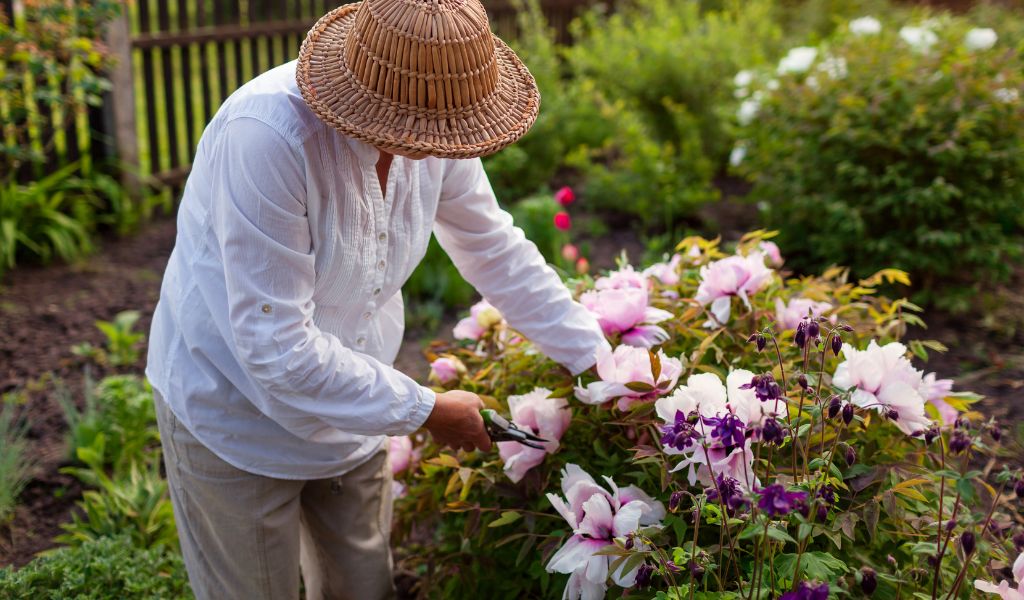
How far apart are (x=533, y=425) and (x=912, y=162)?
2.66m

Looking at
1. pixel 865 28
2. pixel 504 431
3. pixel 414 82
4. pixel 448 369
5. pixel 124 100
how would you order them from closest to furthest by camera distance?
pixel 414 82 → pixel 504 431 → pixel 448 369 → pixel 865 28 → pixel 124 100

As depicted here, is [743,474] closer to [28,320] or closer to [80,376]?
[80,376]

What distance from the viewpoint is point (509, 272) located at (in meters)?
2.16

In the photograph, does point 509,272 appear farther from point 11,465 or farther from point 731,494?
point 11,465

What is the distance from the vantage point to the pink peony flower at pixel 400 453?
2.41m

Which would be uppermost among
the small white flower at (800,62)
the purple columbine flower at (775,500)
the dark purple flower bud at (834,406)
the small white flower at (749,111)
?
the dark purple flower bud at (834,406)

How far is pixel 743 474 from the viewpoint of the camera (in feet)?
5.41

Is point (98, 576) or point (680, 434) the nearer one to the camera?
point (680, 434)

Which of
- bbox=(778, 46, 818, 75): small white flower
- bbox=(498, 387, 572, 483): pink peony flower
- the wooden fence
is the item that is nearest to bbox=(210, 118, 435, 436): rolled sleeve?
bbox=(498, 387, 572, 483): pink peony flower

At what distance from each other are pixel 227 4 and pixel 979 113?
13.9 ft

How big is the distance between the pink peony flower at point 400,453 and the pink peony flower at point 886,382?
3.63ft

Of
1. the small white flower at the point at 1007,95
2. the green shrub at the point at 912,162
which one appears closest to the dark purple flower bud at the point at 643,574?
the green shrub at the point at 912,162

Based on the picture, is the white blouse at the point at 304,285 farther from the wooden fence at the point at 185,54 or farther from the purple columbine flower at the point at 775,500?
the wooden fence at the point at 185,54

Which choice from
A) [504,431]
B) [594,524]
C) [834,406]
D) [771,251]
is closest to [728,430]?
[834,406]
